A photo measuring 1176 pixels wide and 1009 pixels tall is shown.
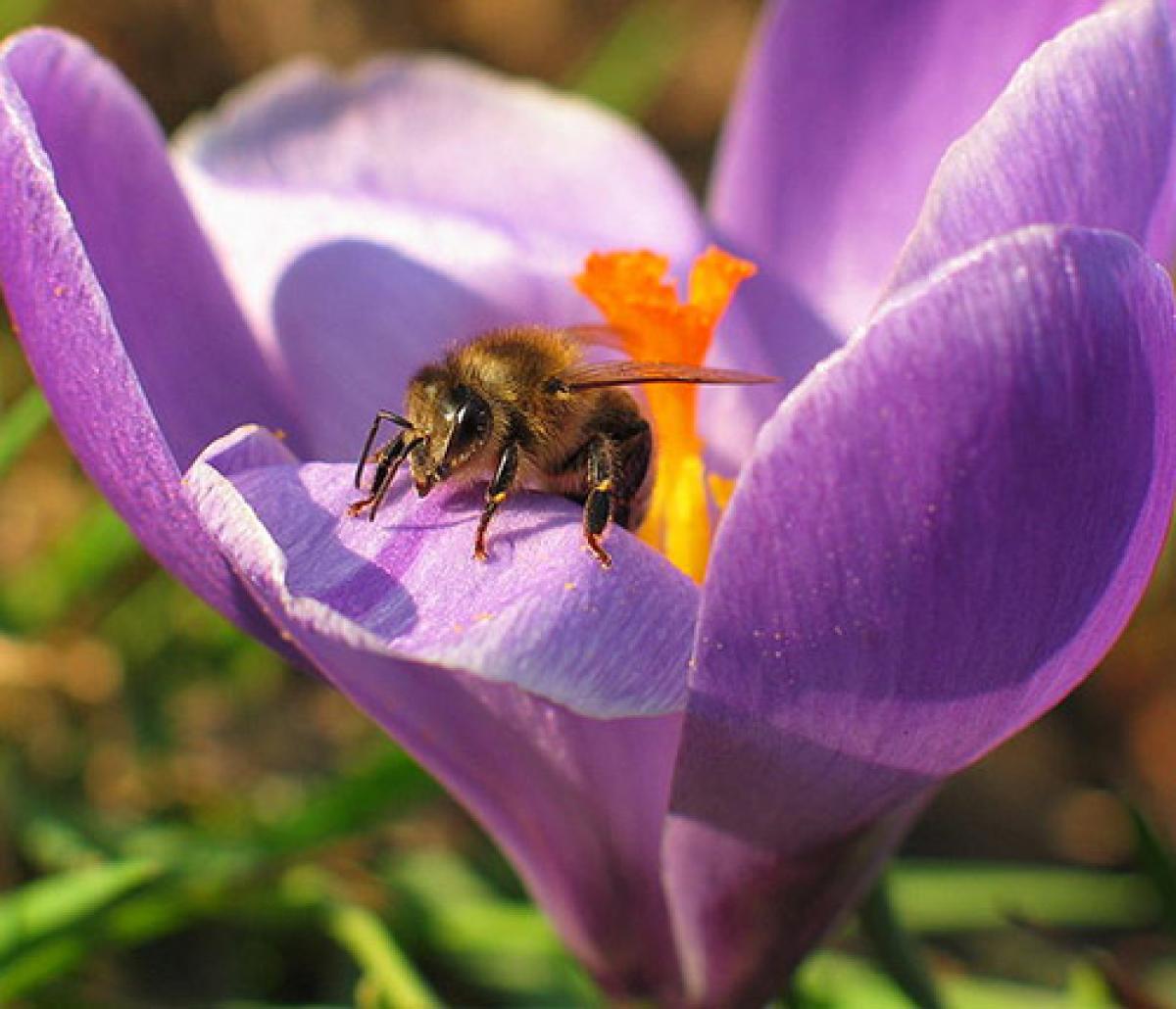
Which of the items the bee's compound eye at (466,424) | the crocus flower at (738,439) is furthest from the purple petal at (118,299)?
the bee's compound eye at (466,424)

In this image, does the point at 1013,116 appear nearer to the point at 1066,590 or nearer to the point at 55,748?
the point at 1066,590

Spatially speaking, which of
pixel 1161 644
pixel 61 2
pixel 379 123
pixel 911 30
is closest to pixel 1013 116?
pixel 911 30

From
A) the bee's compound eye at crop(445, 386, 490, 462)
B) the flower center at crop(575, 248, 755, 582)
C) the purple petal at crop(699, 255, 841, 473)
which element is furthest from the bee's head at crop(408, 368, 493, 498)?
the purple petal at crop(699, 255, 841, 473)

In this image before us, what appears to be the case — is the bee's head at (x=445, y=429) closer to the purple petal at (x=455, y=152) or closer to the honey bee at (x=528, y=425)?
the honey bee at (x=528, y=425)

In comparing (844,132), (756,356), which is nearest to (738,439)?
(756,356)

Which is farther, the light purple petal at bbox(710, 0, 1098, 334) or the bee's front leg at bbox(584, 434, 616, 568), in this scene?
the light purple petal at bbox(710, 0, 1098, 334)

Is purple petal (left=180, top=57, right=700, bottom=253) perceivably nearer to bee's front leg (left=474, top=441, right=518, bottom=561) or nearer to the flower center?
the flower center

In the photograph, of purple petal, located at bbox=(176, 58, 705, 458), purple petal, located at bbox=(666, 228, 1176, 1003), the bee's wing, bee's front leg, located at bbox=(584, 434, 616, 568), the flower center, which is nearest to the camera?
purple petal, located at bbox=(666, 228, 1176, 1003)
